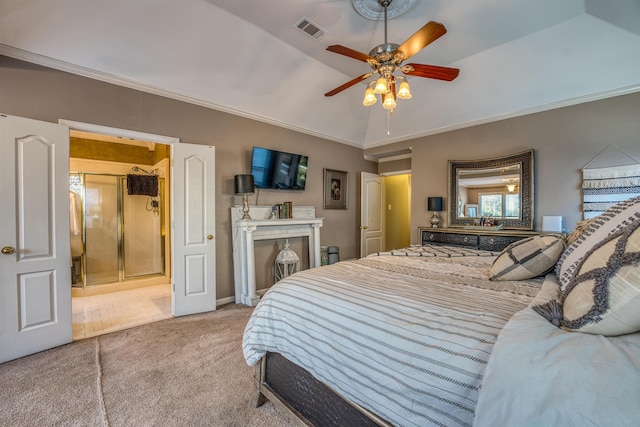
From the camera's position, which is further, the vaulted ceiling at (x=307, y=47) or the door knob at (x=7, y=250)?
the vaulted ceiling at (x=307, y=47)

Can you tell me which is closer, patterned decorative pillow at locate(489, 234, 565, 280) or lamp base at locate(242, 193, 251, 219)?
patterned decorative pillow at locate(489, 234, 565, 280)

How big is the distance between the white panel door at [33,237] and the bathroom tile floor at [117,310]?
39 centimetres

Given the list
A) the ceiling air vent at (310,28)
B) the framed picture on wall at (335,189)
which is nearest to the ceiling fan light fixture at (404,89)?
the ceiling air vent at (310,28)

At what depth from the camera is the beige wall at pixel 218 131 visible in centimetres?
259

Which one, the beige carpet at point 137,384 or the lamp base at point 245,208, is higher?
the lamp base at point 245,208

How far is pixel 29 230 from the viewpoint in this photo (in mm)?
2422

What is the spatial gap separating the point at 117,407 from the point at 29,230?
1838mm

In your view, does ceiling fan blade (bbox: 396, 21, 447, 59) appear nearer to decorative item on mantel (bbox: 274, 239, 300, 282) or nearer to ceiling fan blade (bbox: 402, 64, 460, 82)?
ceiling fan blade (bbox: 402, 64, 460, 82)

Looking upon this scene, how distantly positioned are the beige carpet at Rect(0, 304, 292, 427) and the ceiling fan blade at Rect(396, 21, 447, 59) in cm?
278

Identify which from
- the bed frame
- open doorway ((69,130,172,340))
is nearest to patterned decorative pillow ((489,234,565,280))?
the bed frame

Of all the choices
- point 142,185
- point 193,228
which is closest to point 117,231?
point 142,185

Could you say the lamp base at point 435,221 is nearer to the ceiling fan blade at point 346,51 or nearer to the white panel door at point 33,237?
the ceiling fan blade at point 346,51

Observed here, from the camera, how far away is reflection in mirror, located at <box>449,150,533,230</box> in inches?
151

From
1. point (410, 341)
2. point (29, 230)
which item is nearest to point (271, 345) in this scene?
point (410, 341)
